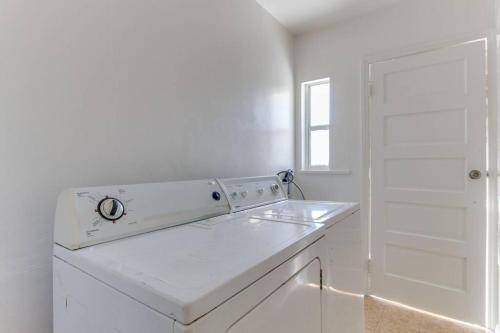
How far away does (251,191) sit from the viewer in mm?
1573

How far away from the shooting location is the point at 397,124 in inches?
84.2

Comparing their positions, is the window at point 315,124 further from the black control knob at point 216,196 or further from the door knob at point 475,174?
the black control knob at point 216,196

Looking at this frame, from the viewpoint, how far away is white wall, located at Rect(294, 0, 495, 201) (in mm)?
1911

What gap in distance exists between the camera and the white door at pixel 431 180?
185 centimetres

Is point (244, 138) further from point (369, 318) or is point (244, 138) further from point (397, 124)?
point (369, 318)

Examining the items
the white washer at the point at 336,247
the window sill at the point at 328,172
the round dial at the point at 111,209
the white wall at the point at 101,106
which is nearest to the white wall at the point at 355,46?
the window sill at the point at 328,172

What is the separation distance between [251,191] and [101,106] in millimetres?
887

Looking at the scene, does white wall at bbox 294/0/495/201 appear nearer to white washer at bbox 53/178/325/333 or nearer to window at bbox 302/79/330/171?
window at bbox 302/79/330/171

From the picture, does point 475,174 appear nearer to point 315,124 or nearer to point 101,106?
point 315,124

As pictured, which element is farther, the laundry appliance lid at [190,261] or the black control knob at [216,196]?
the black control knob at [216,196]

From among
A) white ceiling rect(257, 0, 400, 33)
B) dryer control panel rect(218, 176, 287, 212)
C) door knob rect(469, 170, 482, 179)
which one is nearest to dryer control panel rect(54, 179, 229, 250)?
dryer control panel rect(218, 176, 287, 212)

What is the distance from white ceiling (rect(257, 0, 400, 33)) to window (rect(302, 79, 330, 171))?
20.8 inches

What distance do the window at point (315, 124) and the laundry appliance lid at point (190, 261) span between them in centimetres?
166

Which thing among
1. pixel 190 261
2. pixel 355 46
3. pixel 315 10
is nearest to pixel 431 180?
pixel 355 46
